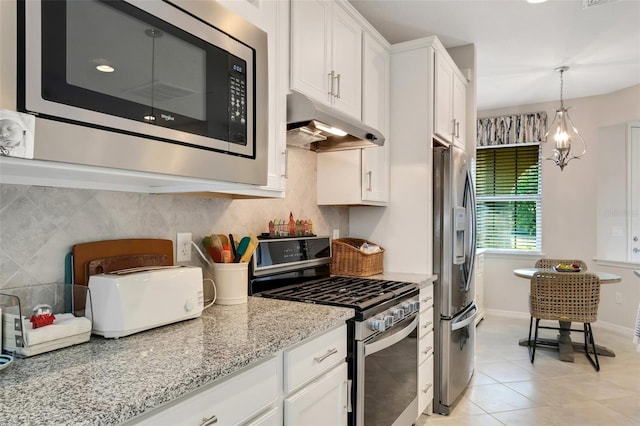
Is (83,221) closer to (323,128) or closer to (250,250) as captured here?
(250,250)

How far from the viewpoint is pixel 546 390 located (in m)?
3.10

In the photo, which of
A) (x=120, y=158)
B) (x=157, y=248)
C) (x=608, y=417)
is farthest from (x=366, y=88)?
(x=608, y=417)

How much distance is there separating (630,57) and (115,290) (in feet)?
14.6

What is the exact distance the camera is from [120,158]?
0.99 metres

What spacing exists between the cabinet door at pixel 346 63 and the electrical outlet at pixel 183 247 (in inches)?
41.0

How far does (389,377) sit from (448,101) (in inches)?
79.3

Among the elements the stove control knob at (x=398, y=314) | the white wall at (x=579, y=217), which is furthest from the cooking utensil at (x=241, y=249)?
the white wall at (x=579, y=217)

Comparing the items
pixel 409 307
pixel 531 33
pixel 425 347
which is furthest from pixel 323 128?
pixel 531 33

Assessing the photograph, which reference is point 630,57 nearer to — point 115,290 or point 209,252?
point 209,252

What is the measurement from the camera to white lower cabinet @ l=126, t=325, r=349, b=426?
98cm

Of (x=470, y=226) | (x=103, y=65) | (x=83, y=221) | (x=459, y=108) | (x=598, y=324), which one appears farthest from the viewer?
(x=598, y=324)

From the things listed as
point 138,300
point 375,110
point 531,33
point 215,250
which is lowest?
point 138,300

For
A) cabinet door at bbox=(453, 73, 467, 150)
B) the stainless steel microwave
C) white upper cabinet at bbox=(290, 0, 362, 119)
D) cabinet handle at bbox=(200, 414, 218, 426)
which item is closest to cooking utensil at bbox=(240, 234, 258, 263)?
the stainless steel microwave

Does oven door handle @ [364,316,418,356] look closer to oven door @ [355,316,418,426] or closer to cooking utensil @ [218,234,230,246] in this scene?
oven door @ [355,316,418,426]
